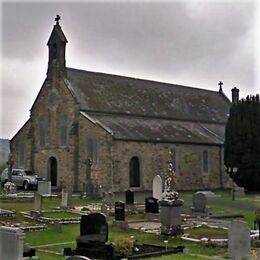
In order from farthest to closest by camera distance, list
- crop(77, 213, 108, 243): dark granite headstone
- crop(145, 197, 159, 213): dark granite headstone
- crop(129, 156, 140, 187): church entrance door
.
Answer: crop(129, 156, 140, 187): church entrance door → crop(145, 197, 159, 213): dark granite headstone → crop(77, 213, 108, 243): dark granite headstone

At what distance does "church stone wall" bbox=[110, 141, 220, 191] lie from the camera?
36094 millimetres

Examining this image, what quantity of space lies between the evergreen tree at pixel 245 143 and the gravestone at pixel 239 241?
26698 mm

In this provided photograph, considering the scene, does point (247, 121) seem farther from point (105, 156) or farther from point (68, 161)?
point (68, 161)

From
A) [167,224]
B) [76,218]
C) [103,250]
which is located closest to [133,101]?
[76,218]

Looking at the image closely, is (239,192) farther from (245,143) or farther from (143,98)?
(143,98)

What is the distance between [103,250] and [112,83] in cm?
→ 3384

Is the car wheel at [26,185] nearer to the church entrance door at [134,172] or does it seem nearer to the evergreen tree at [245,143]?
the church entrance door at [134,172]

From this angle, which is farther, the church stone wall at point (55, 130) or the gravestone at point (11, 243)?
the church stone wall at point (55, 130)

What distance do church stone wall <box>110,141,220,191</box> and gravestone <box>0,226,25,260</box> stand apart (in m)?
25.9

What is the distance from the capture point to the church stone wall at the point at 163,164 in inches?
1421

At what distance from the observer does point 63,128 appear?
40.3m

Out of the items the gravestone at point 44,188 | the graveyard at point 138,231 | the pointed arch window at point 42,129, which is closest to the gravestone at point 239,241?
the graveyard at point 138,231

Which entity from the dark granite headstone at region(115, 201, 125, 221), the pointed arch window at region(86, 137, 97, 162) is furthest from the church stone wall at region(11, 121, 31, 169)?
the dark granite headstone at region(115, 201, 125, 221)

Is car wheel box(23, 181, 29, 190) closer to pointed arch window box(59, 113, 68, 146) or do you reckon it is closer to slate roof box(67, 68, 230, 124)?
pointed arch window box(59, 113, 68, 146)
